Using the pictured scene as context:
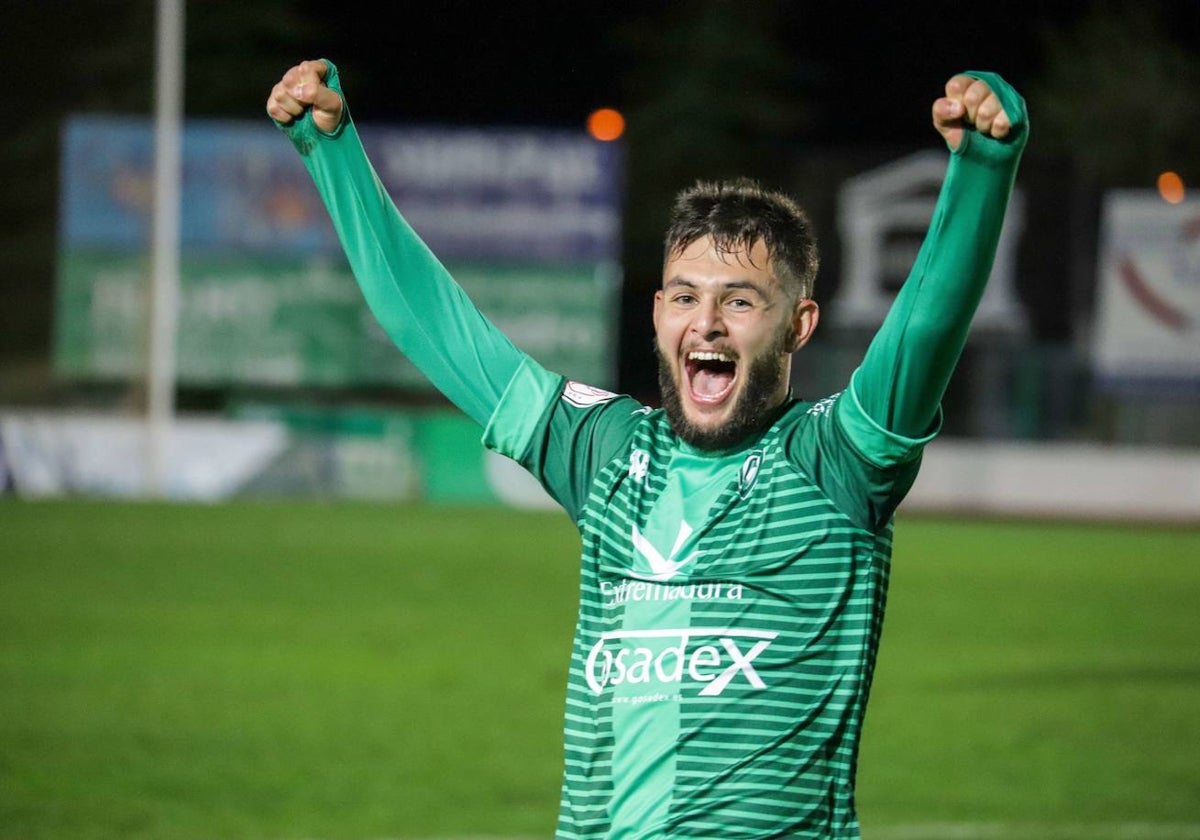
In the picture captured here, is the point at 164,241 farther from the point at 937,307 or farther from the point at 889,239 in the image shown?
the point at 937,307

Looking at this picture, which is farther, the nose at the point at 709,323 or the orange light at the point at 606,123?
the orange light at the point at 606,123

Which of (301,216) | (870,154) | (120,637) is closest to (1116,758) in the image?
(120,637)

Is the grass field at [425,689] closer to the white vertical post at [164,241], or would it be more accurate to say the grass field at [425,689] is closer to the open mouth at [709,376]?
the white vertical post at [164,241]

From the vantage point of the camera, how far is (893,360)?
3.01m

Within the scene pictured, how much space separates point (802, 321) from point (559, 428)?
0.48 meters

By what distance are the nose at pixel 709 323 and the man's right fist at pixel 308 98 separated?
79 centimetres

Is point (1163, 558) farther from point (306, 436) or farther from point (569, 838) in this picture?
point (569, 838)

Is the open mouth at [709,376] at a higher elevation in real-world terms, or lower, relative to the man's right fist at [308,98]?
lower

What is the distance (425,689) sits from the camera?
38.1 ft

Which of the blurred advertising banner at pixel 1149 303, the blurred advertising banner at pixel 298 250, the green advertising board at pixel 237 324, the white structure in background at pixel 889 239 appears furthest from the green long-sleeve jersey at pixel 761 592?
the white structure in background at pixel 889 239

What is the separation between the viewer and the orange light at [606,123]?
4656cm

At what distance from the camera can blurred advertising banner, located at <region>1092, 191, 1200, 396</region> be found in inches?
1062

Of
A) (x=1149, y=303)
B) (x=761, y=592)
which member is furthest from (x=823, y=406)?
(x=1149, y=303)

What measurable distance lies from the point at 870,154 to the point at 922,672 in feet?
58.7
